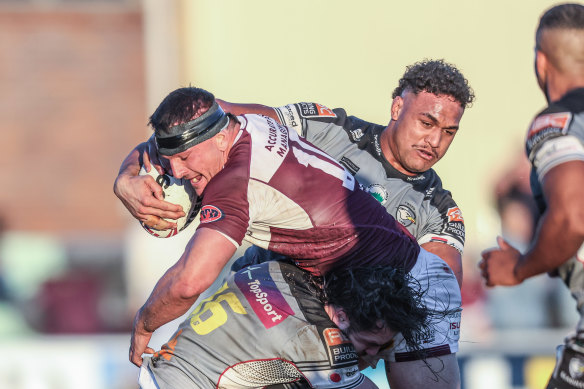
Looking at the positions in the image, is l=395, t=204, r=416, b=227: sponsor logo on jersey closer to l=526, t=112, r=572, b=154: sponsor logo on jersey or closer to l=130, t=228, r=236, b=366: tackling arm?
l=526, t=112, r=572, b=154: sponsor logo on jersey

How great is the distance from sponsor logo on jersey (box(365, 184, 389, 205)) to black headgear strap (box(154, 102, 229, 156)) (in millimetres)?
1237

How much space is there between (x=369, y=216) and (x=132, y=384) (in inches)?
184

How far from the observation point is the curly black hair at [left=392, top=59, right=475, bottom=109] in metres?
5.34

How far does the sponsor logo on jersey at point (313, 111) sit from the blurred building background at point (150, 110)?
2485mm

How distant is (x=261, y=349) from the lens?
4.61 m

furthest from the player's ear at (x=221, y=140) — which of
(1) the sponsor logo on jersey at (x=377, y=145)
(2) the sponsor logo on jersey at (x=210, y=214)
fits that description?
(1) the sponsor logo on jersey at (x=377, y=145)

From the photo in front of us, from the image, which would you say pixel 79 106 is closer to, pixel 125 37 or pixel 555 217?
pixel 125 37

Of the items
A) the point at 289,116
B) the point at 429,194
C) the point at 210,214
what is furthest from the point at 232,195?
the point at 429,194

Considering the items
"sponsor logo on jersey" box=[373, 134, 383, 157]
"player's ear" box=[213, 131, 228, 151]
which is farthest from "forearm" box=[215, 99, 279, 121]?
"player's ear" box=[213, 131, 228, 151]

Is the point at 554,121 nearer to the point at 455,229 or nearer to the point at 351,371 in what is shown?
the point at 455,229

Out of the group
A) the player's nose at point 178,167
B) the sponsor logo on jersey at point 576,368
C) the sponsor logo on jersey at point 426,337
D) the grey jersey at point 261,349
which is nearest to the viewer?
the sponsor logo on jersey at point 576,368

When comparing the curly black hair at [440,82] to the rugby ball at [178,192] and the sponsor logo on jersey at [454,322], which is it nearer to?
the sponsor logo on jersey at [454,322]

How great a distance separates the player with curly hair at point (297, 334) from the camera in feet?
14.8

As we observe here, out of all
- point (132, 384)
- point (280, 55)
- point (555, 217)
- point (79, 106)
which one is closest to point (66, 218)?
point (79, 106)
